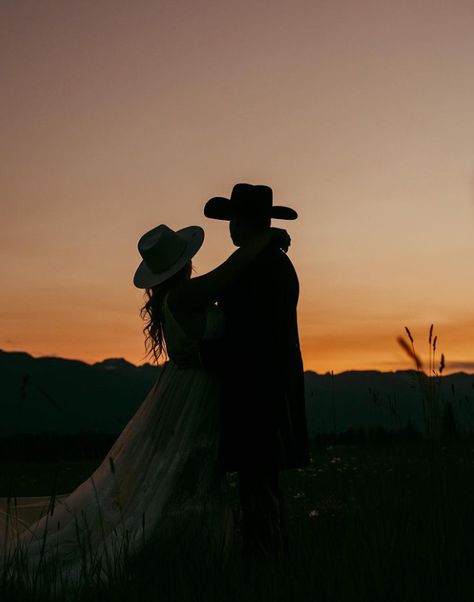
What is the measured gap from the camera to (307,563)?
13.1ft

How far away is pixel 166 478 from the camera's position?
5.01 metres

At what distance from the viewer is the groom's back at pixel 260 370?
15.4 ft

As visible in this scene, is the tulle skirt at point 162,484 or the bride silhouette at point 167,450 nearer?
the bride silhouette at point 167,450

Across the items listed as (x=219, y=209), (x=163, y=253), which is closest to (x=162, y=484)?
(x=163, y=253)

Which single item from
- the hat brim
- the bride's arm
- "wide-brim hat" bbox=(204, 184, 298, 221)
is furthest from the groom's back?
the hat brim

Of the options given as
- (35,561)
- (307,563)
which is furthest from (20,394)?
(35,561)

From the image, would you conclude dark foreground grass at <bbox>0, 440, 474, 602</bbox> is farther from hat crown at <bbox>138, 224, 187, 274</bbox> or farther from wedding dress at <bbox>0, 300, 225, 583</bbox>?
hat crown at <bbox>138, 224, 187, 274</bbox>

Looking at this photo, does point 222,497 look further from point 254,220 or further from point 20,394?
point 20,394

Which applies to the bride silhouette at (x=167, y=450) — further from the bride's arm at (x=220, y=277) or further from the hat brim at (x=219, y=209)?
the hat brim at (x=219, y=209)

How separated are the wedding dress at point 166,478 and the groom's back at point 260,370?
22cm

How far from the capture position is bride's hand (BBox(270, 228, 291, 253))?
15.9 feet

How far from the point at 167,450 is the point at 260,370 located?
0.92 m

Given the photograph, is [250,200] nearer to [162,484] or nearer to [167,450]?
[167,450]

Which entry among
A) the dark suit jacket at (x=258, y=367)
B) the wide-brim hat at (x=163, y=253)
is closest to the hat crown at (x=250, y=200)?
the dark suit jacket at (x=258, y=367)
